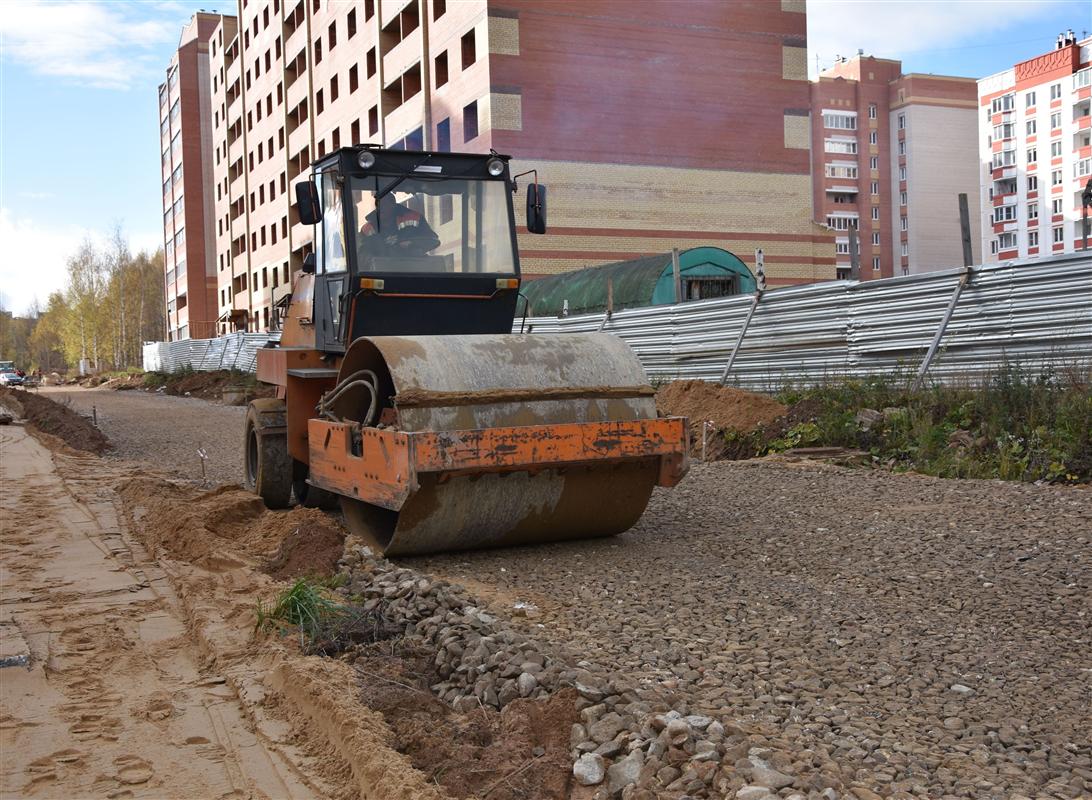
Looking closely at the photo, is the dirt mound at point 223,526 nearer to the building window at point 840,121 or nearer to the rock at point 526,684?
the rock at point 526,684

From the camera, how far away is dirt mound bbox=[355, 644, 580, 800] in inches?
144

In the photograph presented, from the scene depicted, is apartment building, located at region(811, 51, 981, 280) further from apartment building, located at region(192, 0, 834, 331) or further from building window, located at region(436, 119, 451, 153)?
building window, located at region(436, 119, 451, 153)

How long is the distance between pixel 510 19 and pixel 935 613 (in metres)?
30.8

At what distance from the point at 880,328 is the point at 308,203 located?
8141mm

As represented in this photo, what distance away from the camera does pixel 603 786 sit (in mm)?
3605

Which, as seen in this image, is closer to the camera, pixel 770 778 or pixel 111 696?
pixel 770 778

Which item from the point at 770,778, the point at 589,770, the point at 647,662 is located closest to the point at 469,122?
the point at 647,662

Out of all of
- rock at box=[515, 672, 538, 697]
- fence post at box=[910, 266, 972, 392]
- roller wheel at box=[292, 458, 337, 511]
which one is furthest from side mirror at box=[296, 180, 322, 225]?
fence post at box=[910, 266, 972, 392]

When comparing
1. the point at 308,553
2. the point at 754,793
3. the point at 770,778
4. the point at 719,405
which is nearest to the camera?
the point at 754,793

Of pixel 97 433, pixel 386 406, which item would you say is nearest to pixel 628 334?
pixel 97 433

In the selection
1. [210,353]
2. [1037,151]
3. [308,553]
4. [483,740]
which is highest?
[1037,151]

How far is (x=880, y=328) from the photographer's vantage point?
1363 cm

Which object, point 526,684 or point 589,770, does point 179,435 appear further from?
point 589,770

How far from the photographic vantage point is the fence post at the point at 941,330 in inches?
492
